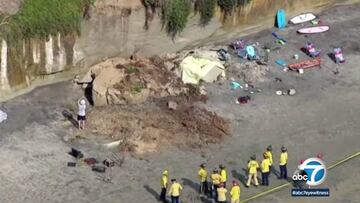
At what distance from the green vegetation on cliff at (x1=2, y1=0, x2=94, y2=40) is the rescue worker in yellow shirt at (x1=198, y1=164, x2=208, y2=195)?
9.96m

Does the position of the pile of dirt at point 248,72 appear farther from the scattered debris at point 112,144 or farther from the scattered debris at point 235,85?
the scattered debris at point 112,144

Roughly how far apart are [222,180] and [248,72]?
32.6 ft

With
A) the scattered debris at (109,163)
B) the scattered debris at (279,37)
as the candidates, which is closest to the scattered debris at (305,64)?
the scattered debris at (279,37)

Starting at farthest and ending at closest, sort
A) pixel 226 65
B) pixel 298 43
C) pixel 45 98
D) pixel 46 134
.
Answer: pixel 298 43 → pixel 226 65 → pixel 45 98 → pixel 46 134

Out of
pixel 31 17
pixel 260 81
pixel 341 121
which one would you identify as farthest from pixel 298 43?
pixel 31 17

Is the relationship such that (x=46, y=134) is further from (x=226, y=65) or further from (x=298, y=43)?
(x=298, y=43)

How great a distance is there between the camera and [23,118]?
122ft

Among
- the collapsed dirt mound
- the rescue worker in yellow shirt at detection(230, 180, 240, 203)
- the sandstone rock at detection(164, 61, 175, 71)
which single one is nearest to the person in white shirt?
the collapsed dirt mound

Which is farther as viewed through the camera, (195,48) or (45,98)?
(195,48)

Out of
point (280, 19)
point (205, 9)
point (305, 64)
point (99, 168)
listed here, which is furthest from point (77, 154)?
point (280, 19)

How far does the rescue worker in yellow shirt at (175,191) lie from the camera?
103ft

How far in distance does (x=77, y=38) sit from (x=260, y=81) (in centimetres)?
790

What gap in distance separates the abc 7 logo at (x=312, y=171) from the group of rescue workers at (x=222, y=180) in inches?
44.6

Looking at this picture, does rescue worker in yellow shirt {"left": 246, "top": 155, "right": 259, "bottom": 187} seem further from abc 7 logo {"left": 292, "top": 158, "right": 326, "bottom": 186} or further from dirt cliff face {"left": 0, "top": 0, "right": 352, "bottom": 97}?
dirt cliff face {"left": 0, "top": 0, "right": 352, "bottom": 97}
